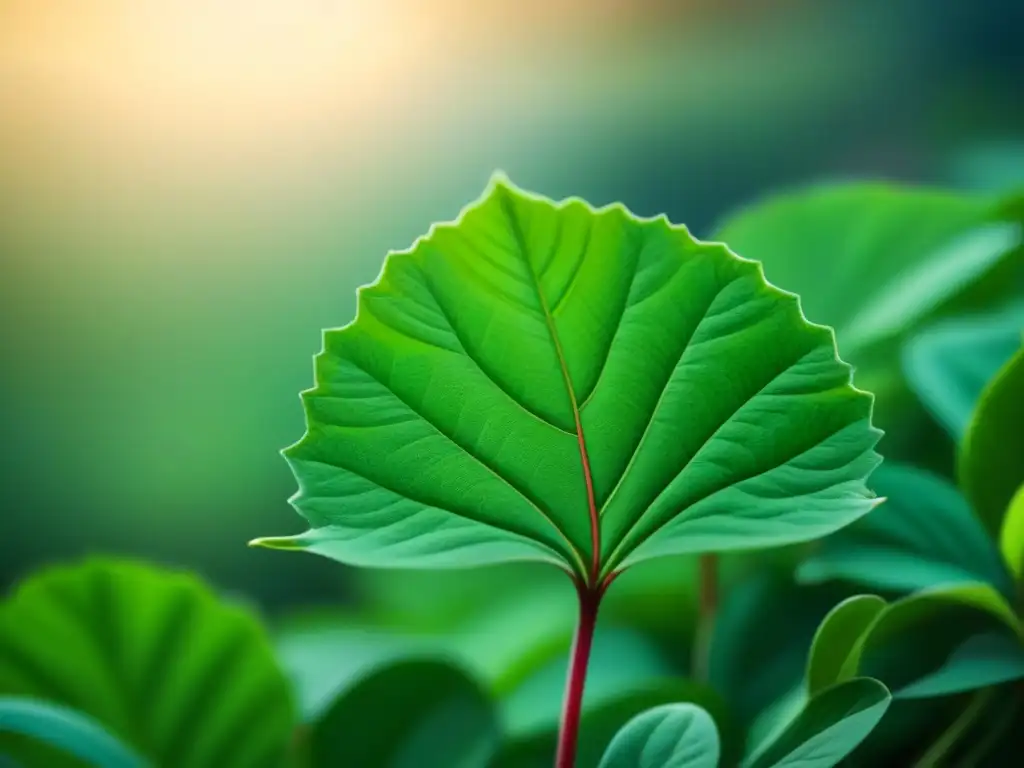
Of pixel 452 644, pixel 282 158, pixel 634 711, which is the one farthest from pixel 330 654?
pixel 282 158

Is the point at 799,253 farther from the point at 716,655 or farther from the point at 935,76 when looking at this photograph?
the point at 935,76

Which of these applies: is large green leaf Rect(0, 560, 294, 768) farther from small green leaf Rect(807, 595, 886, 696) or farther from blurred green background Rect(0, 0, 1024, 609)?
blurred green background Rect(0, 0, 1024, 609)

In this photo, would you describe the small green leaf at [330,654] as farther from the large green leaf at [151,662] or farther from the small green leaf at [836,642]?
the small green leaf at [836,642]

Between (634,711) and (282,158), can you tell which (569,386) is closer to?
(634,711)

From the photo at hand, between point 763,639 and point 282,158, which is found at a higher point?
point 282,158

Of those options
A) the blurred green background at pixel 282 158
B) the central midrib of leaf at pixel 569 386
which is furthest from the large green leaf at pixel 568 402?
the blurred green background at pixel 282 158

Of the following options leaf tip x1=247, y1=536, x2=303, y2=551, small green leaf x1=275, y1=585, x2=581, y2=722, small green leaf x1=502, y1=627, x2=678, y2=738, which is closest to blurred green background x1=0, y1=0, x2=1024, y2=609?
small green leaf x1=275, y1=585, x2=581, y2=722

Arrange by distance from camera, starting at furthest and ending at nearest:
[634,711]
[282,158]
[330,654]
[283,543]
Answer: [282,158]
[330,654]
[634,711]
[283,543]
